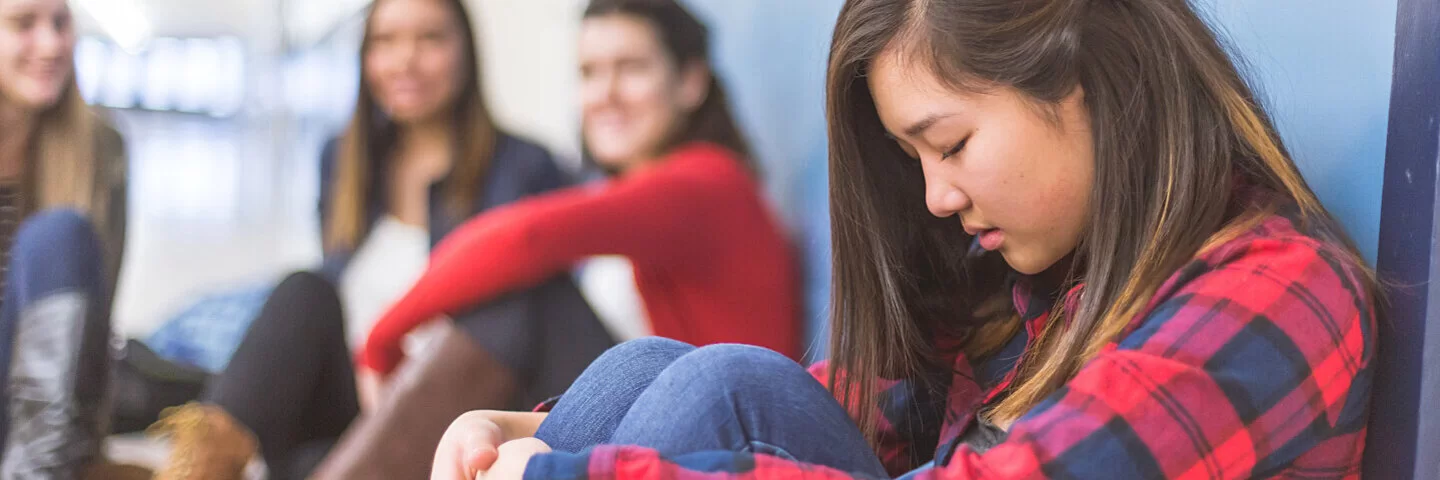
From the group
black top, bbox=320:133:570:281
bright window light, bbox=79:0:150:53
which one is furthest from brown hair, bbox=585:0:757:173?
bright window light, bbox=79:0:150:53

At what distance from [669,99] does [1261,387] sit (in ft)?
3.52

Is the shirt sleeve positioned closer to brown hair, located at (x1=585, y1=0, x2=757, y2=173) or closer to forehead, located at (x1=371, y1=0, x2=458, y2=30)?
brown hair, located at (x1=585, y1=0, x2=757, y2=173)

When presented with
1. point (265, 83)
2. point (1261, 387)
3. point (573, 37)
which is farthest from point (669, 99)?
point (1261, 387)

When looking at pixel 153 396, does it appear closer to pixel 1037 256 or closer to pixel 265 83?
pixel 265 83

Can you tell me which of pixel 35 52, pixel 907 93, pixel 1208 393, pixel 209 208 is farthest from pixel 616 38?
pixel 1208 393

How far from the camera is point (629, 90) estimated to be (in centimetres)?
159

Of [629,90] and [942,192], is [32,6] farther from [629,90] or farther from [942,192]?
[942,192]

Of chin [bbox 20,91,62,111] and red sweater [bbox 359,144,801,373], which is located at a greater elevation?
chin [bbox 20,91,62,111]

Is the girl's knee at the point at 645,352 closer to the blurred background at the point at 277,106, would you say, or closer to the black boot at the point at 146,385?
the blurred background at the point at 277,106

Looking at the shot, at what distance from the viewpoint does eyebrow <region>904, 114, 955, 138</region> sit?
2.35ft

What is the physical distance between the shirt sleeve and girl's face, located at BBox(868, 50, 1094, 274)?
2.60ft

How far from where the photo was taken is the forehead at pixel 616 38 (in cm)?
157

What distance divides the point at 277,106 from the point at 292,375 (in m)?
0.44

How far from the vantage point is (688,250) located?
153 centimetres
